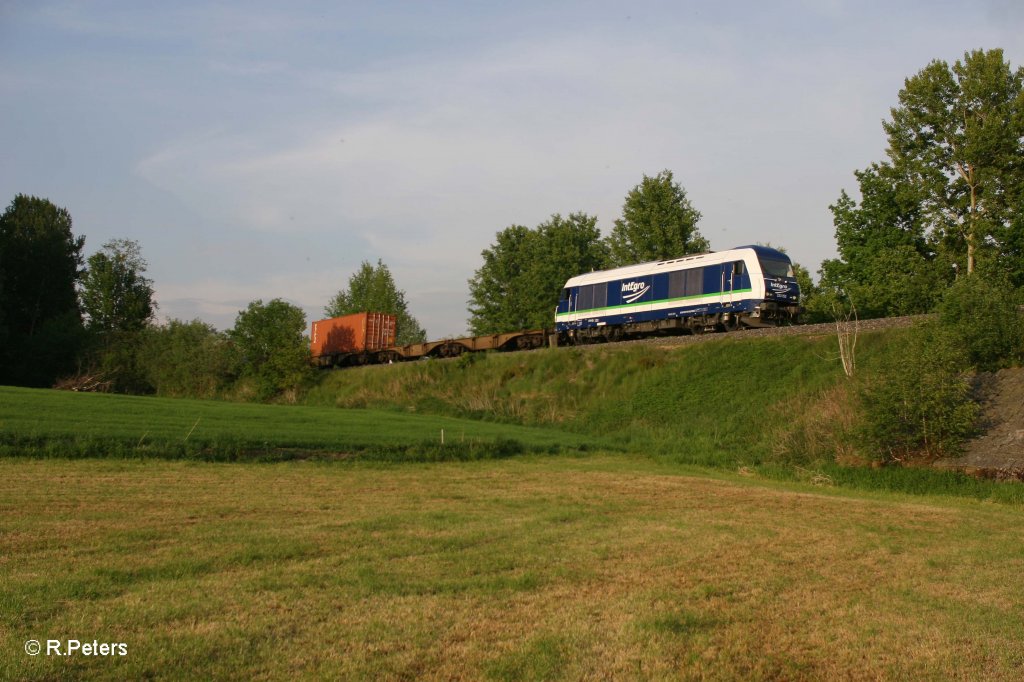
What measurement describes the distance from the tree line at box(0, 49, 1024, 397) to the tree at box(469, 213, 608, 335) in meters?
0.12

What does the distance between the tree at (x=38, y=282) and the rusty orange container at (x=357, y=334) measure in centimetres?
1816

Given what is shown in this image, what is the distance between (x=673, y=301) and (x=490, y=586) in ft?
94.6

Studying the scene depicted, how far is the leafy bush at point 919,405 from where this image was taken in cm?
1997

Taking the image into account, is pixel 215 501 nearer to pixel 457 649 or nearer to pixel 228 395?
pixel 457 649

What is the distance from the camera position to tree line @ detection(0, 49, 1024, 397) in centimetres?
4100

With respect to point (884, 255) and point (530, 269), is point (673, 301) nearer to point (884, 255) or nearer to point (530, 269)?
point (884, 255)

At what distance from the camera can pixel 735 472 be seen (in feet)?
76.8

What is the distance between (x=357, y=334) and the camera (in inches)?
2148

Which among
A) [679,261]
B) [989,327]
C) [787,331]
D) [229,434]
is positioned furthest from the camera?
[679,261]

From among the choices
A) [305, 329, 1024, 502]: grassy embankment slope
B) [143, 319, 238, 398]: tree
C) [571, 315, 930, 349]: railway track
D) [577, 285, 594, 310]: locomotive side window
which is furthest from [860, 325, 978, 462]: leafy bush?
[143, 319, 238, 398]: tree

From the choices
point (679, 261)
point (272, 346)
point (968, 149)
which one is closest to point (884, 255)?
point (968, 149)

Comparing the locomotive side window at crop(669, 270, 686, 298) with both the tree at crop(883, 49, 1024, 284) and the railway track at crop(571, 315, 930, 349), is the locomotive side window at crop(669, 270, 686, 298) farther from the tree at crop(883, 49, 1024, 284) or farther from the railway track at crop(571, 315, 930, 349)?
the tree at crop(883, 49, 1024, 284)

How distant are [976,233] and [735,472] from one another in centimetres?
2497

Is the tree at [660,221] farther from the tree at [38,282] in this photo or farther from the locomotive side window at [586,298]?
the tree at [38,282]
